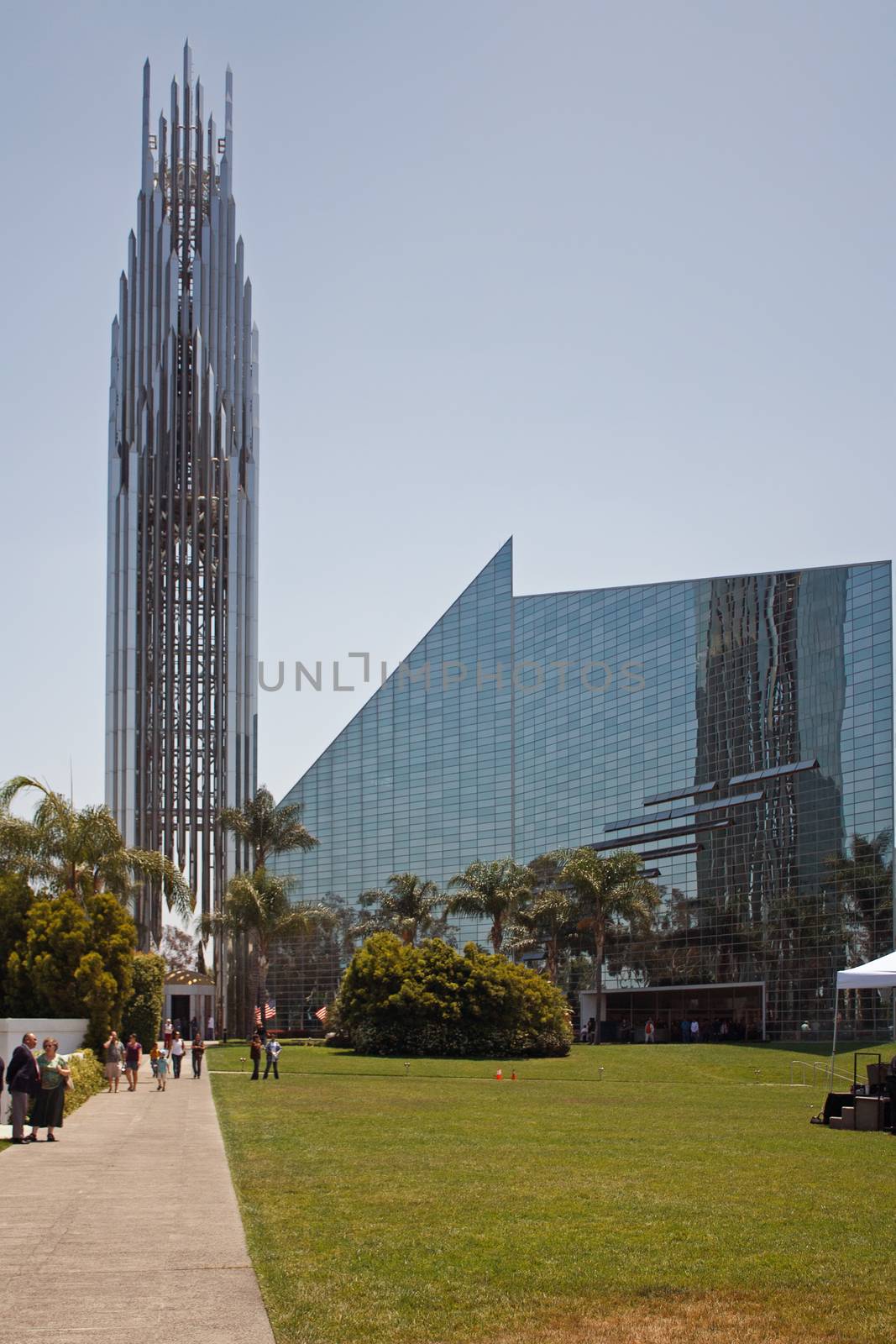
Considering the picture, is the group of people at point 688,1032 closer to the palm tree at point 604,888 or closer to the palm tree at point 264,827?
the palm tree at point 604,888

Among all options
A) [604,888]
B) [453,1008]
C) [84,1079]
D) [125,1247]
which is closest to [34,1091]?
[125,1247]

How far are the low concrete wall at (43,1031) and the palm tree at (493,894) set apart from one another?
30812mm

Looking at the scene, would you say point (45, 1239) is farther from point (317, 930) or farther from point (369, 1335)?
point (317, 930)

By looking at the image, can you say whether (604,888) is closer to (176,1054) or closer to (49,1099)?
(176,1054)

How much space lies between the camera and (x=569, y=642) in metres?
78.3

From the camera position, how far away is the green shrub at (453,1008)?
147 feet

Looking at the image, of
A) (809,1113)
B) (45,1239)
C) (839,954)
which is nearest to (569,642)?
(839,954)

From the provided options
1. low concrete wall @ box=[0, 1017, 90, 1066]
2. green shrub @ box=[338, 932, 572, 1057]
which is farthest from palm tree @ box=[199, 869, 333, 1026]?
low concrete wall @ box=[0, 1017, 90, 1066]

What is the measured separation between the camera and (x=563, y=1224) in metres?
10.6

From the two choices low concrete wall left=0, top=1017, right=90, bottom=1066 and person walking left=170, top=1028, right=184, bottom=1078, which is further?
person walking left=170, top=1028, right=184, bottom=1078

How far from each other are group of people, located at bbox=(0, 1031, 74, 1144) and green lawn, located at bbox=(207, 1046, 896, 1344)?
229 centimetres

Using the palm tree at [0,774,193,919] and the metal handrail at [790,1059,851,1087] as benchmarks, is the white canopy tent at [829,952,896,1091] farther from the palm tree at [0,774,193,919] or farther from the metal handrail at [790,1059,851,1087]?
the palm tree at [0,774,193,919]

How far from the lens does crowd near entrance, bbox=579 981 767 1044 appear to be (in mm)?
62688

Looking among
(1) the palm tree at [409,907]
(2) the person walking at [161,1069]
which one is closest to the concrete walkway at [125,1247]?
(2) the person walking at [161,1069]
